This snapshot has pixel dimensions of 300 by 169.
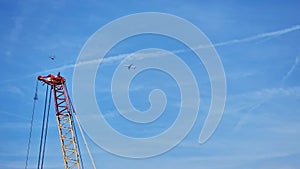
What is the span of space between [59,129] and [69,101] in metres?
7.94

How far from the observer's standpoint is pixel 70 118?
98812 mm

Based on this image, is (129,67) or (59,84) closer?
(129,67)

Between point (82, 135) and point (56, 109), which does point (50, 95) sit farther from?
point (82, 135)

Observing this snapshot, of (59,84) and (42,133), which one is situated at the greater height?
(59,84)

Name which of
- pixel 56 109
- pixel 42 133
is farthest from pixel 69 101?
pixel 42 133

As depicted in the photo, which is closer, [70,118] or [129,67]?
[129,67]

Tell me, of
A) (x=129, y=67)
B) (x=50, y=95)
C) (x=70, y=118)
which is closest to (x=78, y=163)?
(x=70, y=118)

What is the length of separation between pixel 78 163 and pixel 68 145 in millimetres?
5471

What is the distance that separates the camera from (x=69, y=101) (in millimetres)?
97812

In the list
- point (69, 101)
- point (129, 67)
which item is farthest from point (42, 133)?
point (129, 67)

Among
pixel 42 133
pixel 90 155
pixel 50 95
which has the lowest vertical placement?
pixel 90 155

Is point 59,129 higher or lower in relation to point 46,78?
lower

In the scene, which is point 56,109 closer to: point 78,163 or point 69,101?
point 69,101

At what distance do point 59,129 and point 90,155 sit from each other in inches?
444
